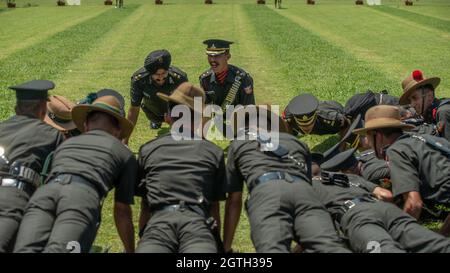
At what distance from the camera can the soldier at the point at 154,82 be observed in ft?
35.0

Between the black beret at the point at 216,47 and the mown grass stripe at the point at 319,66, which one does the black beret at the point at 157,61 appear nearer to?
→ the black beret at the point at 216,47

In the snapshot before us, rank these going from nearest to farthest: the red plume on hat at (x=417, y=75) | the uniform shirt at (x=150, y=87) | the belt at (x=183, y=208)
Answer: the belt at (x=183, y=208), the red plume on hat at (x=417, y=75), the uniform shirt at (x=150, y=87)

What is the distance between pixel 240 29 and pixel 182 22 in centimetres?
557

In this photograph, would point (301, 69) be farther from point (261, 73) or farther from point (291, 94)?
point (291, 94)

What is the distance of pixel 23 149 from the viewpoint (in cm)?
637

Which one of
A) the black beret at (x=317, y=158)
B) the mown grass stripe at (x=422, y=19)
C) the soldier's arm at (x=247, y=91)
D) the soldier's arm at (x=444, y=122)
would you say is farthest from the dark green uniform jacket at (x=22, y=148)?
the mown grass stripe at (x=422, y=19)

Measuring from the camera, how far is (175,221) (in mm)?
5750

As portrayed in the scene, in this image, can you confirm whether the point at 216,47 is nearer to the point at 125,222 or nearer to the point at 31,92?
the point at 31,92

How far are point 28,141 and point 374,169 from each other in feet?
13.9

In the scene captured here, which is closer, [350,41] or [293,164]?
[293,164]

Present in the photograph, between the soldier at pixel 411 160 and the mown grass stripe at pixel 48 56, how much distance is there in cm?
871

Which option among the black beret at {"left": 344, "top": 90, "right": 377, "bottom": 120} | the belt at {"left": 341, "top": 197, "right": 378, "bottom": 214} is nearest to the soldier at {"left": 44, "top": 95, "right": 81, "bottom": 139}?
the belt at {"left": 341, "top": 197, "right": 378, "bottom": 214}
